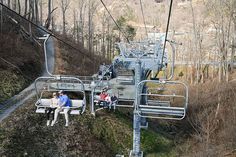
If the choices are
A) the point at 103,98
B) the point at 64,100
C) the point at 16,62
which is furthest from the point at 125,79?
the point at 16,62

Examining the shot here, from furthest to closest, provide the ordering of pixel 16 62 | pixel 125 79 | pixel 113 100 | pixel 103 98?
1. pixel 16 62
2. pixel 125 79
3. pixel 113 100
4. pixel 103 98

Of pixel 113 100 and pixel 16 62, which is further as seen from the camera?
pixel 16 62

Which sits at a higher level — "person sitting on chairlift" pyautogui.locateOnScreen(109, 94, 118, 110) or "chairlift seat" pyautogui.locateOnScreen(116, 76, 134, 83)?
"chairlift seat" pyautogui.locateOnScreen(116, 76, 134, 83)

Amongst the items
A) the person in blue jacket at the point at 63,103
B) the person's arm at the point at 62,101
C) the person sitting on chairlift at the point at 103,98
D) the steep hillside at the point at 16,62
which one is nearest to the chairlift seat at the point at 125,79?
the person sitting on chairlift at the point at 103,98

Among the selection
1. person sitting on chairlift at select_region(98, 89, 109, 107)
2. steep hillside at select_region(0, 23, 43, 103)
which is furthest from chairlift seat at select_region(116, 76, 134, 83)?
steep hillside at select_region(0, 23, 43, 103)

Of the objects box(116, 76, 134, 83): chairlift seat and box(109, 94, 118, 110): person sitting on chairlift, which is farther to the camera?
box(116, 76, 134, 83): chairlift seat

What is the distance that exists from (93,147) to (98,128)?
1.58 m

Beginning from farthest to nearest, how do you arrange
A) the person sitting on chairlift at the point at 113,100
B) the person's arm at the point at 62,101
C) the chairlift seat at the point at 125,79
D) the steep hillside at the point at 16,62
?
the steep hillside at the point at 16,62 → the chairlift seat at the point at 125,79 → the person sitting on chairlift at the point at 113,100 → the person's arm at the point at 62,101

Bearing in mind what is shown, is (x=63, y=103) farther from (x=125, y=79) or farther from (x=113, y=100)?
(x=125, y=79)

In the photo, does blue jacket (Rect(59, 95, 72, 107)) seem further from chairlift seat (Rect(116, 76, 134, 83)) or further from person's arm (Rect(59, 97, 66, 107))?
chairlift seat (Rect(116, 76, 134, 83))

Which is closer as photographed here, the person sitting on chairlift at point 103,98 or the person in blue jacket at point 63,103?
the person in blue jacket at point 63,103

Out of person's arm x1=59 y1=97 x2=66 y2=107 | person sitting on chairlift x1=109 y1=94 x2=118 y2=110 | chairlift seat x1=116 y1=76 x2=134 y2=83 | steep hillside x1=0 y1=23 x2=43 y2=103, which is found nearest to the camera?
person's arm x1=59 y1=97 x2=66 y2=107

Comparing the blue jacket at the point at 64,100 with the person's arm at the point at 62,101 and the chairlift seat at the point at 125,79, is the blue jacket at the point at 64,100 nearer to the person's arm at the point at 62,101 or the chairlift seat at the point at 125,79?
the person's arm at the point at 62,101

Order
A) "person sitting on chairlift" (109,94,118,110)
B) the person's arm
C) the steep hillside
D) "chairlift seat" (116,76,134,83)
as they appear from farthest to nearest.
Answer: the steep hillside
"chairlift seat" (116,76,134,83)
"person sitting on chairlift" (109,94,118,110)
the person's arm
